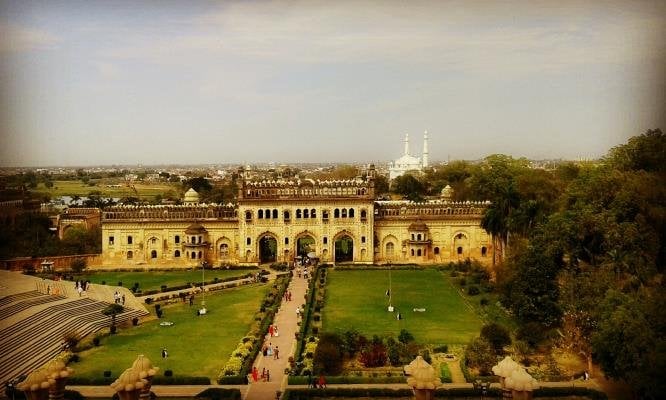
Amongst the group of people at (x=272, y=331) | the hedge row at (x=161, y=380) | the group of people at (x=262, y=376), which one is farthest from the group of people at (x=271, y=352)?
the hedge row at (x=161, y=380)

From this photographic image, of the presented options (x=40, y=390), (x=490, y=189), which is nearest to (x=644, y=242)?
(x=40, y=390)

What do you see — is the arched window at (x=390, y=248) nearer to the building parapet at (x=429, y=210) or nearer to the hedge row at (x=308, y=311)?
the building parapet at (x=429, y=210)

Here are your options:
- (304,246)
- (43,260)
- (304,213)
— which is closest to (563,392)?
(304,213)

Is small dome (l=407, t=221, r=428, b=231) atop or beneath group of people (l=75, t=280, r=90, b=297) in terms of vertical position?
atop

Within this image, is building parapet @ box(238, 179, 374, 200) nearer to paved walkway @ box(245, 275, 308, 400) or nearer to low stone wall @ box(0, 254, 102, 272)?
paved walkway @ box(245, 275, 308, 400)

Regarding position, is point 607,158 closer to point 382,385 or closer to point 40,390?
point 382,385

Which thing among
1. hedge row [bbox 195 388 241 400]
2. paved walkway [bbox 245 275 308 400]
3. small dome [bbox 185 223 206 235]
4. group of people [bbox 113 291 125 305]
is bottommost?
paved walkway [bbox 245 275 308 400]

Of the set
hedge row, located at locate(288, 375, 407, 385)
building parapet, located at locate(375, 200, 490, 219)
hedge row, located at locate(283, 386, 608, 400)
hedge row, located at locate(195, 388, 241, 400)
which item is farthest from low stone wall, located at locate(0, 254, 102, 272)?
hedge row, located at locate(283, 386, 608, 400)
